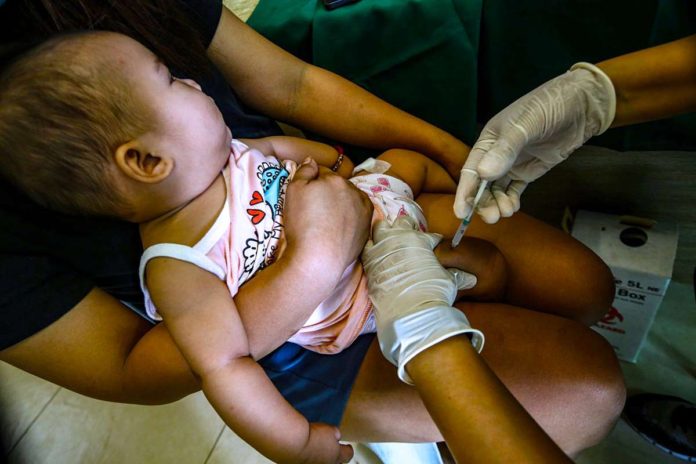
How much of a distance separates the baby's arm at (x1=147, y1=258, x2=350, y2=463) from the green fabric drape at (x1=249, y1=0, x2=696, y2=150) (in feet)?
2.58

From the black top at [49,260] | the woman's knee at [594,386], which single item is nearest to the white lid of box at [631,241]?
the woman's knee at [594,386]

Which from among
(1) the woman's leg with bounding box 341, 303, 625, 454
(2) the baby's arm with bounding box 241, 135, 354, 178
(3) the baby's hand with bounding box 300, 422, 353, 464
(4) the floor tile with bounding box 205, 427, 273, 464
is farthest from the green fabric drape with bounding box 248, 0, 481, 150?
(4) the floor tile with bounding box 205, 427, 273, 464

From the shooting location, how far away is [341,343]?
94 centimetres

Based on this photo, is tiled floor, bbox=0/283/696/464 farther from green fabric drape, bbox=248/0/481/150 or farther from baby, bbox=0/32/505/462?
green fabric drape, bbox=248/0/481/150

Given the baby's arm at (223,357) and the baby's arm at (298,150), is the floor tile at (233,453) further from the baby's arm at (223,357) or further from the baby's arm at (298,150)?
the baby's arm at (298,150)

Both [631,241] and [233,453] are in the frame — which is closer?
[631,241]

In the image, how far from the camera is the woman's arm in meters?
1.14

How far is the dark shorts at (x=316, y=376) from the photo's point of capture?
36.3 inches

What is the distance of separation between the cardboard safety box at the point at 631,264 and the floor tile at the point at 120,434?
1316 millimetres

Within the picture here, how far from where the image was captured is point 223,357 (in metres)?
0.78

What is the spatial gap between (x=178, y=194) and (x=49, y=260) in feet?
0.79

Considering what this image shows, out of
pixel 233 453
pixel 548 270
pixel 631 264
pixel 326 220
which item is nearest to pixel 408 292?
pixel 326 220

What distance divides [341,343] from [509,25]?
36.0 inches

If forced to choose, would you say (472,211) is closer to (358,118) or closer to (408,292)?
(408,292)
